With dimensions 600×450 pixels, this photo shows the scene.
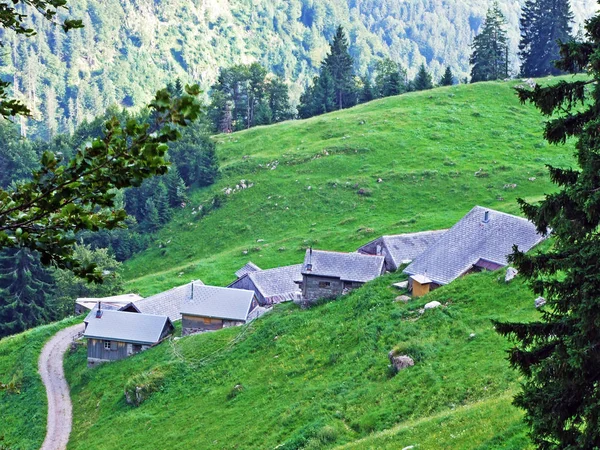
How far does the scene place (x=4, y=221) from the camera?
701cm

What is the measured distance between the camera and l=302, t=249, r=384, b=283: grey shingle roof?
55.6 m

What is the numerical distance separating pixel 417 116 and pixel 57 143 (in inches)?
2717

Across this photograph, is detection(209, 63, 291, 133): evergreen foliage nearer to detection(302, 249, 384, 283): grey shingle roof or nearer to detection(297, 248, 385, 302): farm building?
detection(302, 249, 384, 283): grey shingle roof

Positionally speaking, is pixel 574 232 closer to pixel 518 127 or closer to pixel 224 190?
pixel 224 190

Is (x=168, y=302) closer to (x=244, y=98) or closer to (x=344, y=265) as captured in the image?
(x=344, y=265)

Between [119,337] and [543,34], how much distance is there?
100 meters

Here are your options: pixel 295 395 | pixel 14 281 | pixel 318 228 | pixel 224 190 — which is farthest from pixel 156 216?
pixel 295 395

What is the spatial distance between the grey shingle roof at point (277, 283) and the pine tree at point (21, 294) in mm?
30249

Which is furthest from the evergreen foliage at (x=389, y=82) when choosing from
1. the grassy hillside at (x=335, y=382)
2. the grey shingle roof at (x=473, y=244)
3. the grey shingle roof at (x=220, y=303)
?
the grassy hillside at (x=335, y=382)

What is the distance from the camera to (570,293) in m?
14.9

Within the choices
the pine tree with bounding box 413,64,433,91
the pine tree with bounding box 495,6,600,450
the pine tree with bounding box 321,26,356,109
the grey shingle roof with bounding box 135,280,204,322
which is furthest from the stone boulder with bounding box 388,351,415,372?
the pine tree with bounding box 321,26,356,109

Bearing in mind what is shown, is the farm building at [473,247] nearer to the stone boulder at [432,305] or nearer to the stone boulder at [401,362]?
the stone boulder at [432,305]

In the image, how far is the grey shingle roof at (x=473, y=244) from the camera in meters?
48.5

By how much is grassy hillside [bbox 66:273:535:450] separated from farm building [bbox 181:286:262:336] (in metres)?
4.25
